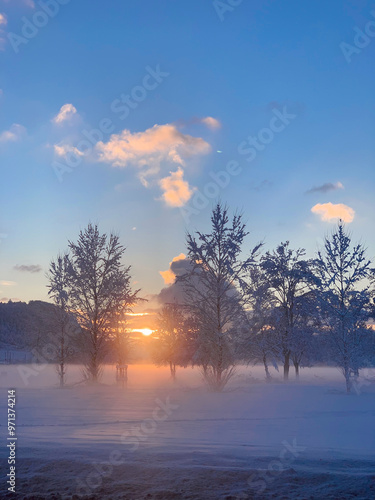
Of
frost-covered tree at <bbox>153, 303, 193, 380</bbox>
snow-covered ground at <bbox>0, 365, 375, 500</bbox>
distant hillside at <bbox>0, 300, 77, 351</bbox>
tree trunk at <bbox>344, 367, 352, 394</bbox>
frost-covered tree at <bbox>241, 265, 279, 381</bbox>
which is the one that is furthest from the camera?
distant hillside at <bbox>0, 300, 77, 351</bbox>

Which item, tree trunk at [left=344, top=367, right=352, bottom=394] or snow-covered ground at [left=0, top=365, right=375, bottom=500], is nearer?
snow-covered ground at [left=0, top=365, right=375, bottom=500]

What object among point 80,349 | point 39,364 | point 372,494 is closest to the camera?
point 372,494

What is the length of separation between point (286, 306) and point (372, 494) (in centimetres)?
3457

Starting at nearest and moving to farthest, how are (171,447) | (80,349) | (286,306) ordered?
1. (171,447)
2. (80,349)
3. (286,306)

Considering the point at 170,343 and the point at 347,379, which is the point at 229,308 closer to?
the point at 347,379

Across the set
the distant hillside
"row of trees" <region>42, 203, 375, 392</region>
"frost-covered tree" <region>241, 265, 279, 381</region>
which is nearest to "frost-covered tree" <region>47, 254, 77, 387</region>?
"row of trees" <region>42, 203, 375, 392</region>

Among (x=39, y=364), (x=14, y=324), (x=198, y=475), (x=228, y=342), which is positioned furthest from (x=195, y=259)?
(x=14, y=324)

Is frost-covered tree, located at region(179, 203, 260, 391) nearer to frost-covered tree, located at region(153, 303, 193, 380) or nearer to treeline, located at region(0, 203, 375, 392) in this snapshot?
treeline, located at region(0, 203, 375, 392)

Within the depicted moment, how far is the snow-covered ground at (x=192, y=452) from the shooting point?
19.0 feet

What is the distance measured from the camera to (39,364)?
236 feet

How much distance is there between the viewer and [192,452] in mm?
8078

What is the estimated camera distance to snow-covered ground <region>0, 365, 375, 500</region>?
5805 mm

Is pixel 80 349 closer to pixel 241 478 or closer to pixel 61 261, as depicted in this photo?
pixel 61 261

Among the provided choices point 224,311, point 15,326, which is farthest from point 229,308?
point 15,326
